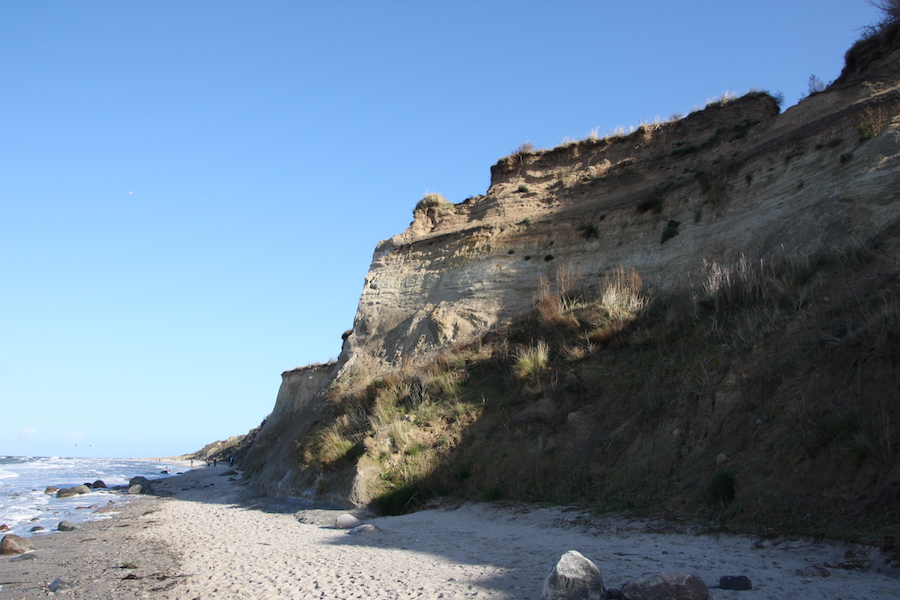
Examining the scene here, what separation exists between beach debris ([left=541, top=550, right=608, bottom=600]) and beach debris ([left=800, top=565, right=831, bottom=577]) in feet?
5.77

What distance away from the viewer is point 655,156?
1864cm

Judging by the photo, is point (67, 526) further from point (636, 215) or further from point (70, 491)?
point (636, 215)

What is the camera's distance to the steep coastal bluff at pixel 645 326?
25.1ft

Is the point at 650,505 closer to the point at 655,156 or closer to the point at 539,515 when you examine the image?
the point at 539,515

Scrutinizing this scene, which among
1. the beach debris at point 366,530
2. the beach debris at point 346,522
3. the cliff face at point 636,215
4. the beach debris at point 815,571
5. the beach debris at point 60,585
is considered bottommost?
the beach debris at point 60,585

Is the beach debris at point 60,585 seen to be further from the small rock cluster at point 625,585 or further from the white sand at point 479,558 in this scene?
the small rock cluster at point 625,585

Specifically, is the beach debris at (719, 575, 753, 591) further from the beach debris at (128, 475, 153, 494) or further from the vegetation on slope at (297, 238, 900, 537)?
the beach debris at (128, 475, 153, 494)

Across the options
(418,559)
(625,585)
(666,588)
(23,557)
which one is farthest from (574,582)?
(23,557)

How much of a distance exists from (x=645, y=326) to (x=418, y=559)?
7.12 m

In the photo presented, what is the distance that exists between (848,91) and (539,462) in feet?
40.4

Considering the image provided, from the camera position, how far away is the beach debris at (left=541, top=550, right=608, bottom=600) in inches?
180

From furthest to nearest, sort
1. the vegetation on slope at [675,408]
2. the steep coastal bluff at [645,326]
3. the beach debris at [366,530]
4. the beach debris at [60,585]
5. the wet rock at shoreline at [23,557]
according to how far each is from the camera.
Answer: the wet rock at shoreline at [23,557] → the beach debris at [366,530] → the steep coastal bluff at [645,326] → the beach debris at [60,585] → the vegetation on slope at [675,408]

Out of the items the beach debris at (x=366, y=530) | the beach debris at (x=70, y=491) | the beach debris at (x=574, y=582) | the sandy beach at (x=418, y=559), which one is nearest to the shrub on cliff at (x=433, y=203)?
the sandy beach at (x=418, y=559)

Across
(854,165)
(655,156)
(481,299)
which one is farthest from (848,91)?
(481,299)
